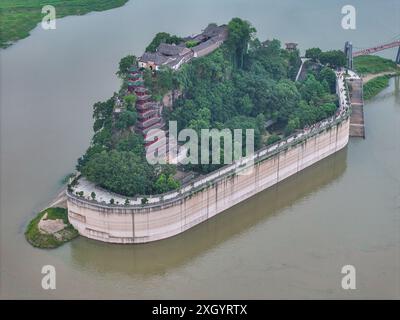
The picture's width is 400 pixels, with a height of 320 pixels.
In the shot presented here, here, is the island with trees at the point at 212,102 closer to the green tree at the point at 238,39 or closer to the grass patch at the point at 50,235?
the green tree at the point at 238,39

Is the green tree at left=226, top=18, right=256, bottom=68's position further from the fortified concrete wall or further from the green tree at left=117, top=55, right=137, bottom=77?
the fortified concrete wall

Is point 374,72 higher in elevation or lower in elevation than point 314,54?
lower

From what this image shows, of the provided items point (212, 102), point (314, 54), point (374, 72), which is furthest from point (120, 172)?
point (374, 72)

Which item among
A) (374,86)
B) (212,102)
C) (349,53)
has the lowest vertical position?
(212,102)

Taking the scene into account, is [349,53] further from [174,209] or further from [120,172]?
[120,172]

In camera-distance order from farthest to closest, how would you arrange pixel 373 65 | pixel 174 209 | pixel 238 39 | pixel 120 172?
pixel 373 65, pixel 238 39, pixel 120 172, pixel 174 209

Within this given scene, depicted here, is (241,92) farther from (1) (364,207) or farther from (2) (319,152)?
(1) (364,207)
